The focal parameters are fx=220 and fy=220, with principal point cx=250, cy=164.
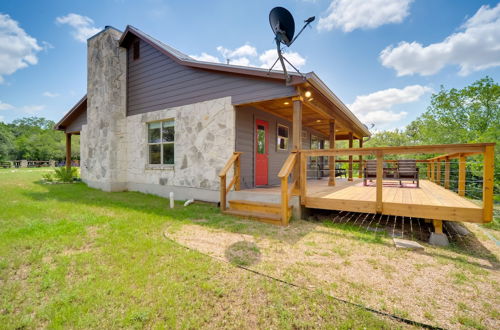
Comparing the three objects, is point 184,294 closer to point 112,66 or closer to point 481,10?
point 112,66

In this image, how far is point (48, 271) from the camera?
242 cm

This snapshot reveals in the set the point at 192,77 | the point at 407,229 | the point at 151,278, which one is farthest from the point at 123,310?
the point at 192,77

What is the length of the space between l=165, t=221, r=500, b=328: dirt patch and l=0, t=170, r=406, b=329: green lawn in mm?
259

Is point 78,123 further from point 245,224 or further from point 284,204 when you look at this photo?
point 284,204

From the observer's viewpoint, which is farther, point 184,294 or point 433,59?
point 433,59

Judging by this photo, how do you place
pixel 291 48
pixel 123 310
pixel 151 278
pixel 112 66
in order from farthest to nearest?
pixel 112 66, pixel 291 48, pixel 151 278, pixel 123 310

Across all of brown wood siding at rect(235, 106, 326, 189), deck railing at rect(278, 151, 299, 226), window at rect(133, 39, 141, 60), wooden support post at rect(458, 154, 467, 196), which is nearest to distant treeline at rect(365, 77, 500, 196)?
wooden support post at rect(458, 154, 467, 196)

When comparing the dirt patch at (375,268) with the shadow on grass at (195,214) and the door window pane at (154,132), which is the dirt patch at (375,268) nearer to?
the shadow on grass at (195,214)

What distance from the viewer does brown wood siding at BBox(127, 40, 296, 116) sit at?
5184 mm

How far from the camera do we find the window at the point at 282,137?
8.05m

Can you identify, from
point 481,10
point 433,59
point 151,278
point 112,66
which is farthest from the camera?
point 433,59

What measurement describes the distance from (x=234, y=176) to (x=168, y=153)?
2839 millimetres

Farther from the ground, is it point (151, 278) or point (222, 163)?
point (222, 163)

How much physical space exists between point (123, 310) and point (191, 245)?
1386 mm
